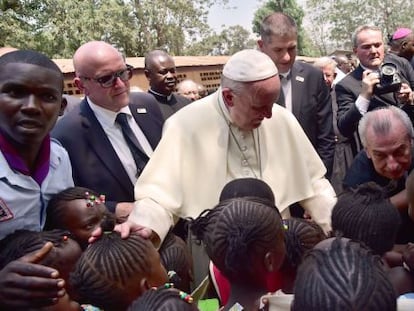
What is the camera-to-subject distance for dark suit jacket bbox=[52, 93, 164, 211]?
292 cm

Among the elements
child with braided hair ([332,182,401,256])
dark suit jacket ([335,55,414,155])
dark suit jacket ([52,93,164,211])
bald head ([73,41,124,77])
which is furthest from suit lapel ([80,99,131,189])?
dark suit jacket ([335,55,414,155])

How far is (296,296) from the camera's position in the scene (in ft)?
4.32

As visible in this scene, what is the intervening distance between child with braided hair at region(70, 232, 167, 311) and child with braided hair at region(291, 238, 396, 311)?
592mm

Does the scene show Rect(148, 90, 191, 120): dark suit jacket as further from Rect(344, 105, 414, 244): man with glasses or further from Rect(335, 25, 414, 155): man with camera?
Rect(344, 105, 414, 244): man with glasses

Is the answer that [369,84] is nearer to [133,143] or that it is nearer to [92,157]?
[133,143]

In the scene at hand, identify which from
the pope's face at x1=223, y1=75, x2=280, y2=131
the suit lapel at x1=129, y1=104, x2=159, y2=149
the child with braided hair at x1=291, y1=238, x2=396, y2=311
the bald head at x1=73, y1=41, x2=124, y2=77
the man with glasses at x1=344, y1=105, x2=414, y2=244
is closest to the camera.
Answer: the child with braided hair at x1=291, y1=238, x2=396, y2=311

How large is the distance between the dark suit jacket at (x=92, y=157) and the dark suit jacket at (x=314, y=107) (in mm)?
1615

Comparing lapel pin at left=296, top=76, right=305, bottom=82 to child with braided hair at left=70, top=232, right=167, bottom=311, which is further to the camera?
lapel pin at left=296, top=76, right=305, bottom=82

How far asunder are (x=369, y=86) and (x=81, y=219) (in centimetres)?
245

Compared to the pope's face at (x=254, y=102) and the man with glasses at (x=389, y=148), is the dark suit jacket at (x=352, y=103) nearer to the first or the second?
the man with glasses at (x=389, y=148)

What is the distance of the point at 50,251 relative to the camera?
1.73 m

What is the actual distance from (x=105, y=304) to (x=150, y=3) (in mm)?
20224

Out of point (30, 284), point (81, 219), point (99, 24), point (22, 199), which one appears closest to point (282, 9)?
point (99, 24)

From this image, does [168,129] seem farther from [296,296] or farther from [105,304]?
[296,296]
